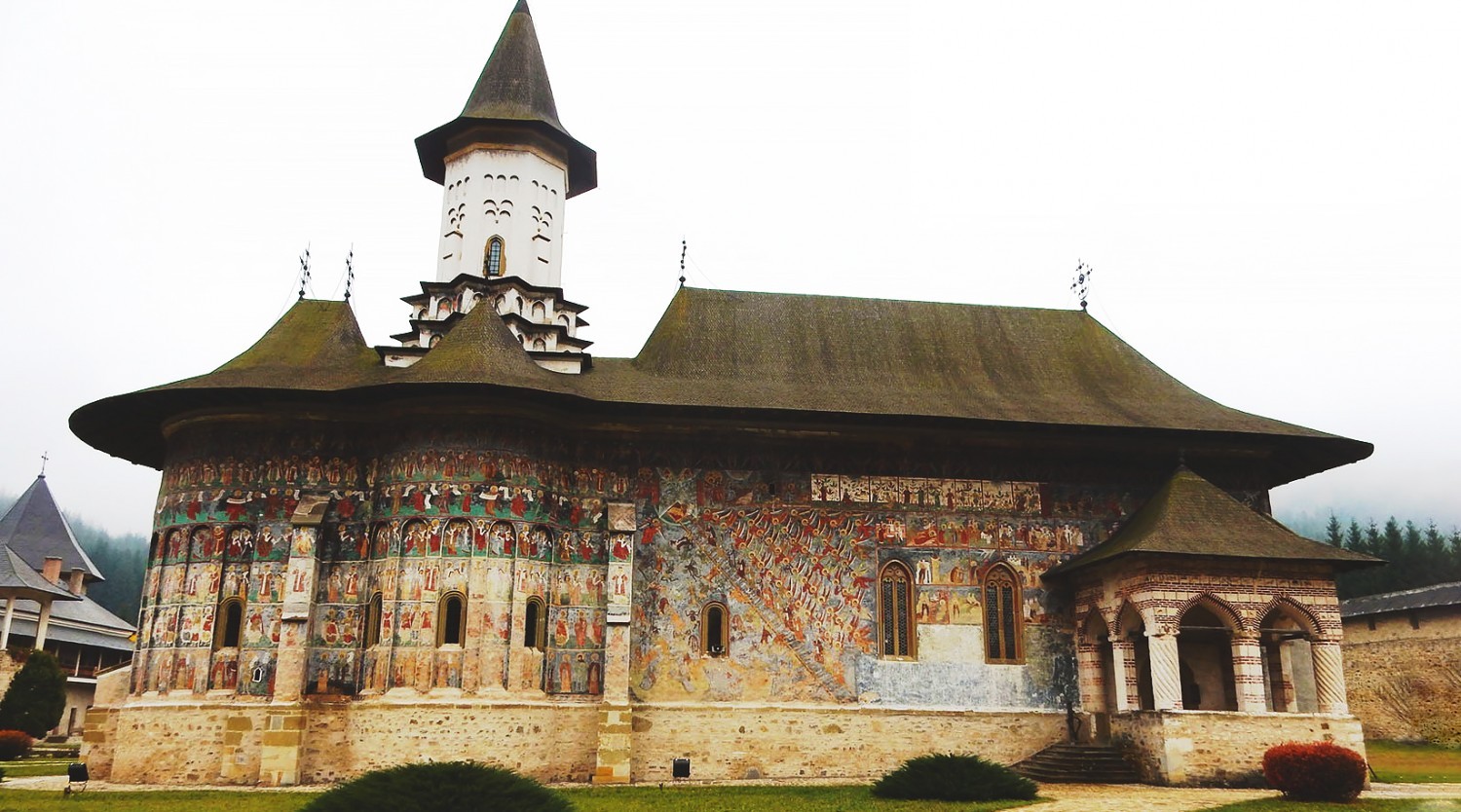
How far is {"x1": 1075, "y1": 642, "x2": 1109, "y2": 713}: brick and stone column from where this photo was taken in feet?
60.0

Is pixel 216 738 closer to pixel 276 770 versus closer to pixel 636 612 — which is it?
pixel 276 770

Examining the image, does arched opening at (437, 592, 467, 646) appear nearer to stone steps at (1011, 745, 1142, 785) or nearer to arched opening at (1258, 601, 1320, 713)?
stone steps at (1011, 745, 1142, 785)

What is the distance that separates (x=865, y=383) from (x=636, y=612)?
6001 mm

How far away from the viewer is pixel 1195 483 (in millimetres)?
18281

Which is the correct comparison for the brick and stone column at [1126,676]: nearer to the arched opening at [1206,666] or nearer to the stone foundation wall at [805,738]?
the stone foundation wall at [805,738]

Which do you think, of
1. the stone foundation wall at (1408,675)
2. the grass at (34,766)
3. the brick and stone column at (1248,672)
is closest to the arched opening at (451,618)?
the grass at (34,766)

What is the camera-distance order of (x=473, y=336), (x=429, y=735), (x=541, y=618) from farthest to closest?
(x=473, y=336) → (x=541, y=618) → (x=429, y=735)

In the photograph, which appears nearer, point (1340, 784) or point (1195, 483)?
point (1340, 784)

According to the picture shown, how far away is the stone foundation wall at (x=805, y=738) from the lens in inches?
682

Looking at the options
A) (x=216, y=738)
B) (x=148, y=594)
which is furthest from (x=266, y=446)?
(x=216, y=738)

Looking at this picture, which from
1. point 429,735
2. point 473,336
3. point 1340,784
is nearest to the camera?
point 1340,784

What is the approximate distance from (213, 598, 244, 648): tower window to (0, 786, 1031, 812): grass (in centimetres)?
276

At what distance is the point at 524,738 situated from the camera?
647 inches

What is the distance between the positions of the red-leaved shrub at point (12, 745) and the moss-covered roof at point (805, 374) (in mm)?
8563
